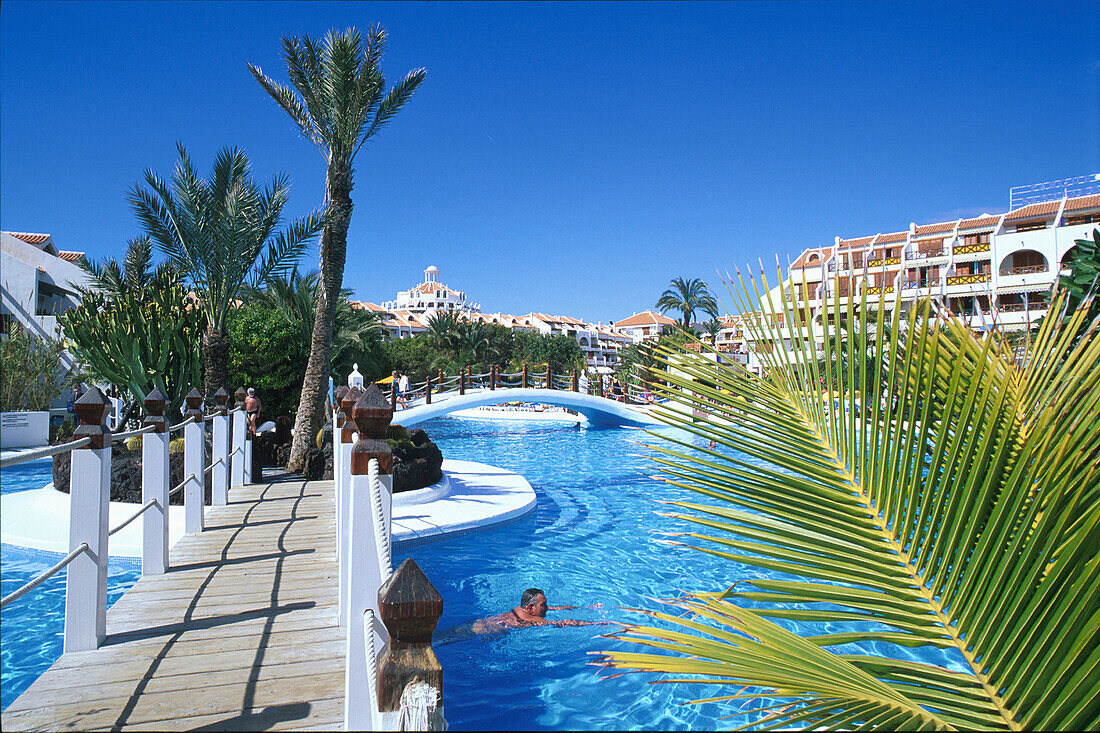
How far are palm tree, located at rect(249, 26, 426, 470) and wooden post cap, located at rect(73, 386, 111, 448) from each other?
27.7ft

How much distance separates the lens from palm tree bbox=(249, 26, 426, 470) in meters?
12.4

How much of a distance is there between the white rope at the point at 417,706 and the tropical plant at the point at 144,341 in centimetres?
1200

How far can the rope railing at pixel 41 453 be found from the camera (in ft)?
8.14

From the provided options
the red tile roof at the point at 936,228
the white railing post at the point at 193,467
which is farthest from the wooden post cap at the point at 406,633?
the red tile roof at the point at 936,228

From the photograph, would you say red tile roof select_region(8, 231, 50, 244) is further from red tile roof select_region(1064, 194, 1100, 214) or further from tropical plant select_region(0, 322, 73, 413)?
red tile roof select_region(1064, 194, 1100, 214)

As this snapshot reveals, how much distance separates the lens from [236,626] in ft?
13.8

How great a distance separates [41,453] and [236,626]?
1.84m

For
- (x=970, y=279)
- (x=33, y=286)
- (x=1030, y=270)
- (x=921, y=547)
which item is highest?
(x=1030, y=270)

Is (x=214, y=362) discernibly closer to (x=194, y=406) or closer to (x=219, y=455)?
(x=219, y=455)

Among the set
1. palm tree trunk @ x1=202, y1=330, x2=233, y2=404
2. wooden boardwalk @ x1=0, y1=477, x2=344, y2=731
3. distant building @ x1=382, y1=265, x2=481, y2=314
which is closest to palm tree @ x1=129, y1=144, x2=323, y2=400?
palm tree trunk @ x1=202, y1=330, x2=233, y2=404

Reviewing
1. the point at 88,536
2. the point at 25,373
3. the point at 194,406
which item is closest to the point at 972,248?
the point at 194,406

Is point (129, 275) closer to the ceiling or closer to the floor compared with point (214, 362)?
closer to the ceiling

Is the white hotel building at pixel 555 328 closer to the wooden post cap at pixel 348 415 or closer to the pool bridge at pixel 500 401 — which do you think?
the pool bridge at pixel 500 401

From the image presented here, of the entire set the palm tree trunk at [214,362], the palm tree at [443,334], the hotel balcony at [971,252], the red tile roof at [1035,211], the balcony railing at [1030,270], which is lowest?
the palm tree trunk at [214,362]
